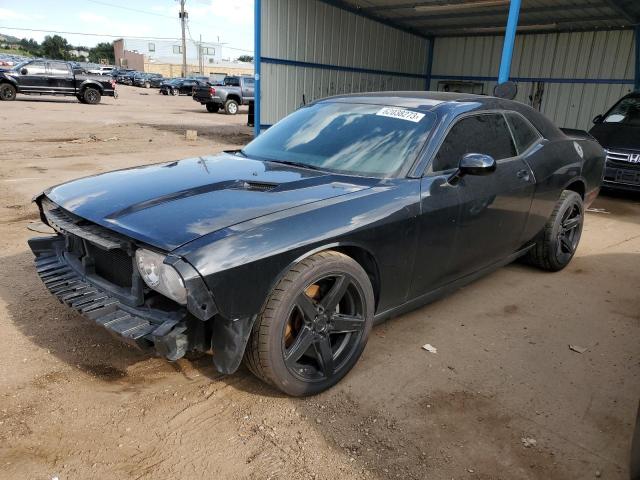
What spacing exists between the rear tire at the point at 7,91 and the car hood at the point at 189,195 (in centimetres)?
2200

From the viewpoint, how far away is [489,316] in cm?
377

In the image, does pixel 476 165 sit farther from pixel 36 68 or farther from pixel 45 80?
pixel 36 68

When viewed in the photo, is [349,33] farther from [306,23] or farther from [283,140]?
[283,140]

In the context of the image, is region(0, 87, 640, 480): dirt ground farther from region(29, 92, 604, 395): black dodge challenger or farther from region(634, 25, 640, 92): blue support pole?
region(634, 25, 640, 92): blue support pole

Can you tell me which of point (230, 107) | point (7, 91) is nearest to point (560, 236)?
point (230, 107)

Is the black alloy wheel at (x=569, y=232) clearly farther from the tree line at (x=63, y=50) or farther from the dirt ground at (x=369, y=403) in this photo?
the tree line at (x=63, y=50)

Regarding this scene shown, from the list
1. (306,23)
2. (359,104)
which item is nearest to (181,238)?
(359,104)

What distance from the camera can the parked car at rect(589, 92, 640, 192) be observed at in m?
7.58

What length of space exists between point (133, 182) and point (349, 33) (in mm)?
11786

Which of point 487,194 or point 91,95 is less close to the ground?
point 487,194

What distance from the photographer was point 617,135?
8055 millimetres

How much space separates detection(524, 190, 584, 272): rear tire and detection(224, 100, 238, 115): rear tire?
20.0 metres

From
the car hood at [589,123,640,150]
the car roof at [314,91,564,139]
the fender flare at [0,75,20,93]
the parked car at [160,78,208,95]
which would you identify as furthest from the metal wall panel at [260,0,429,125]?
the parked car at [160,78,208,95]

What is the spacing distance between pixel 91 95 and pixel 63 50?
2978 inches
